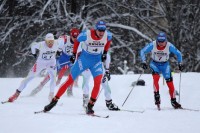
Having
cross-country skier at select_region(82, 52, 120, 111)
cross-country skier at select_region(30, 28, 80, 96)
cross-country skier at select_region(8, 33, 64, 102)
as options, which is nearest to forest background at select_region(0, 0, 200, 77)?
cross-country skier at select_region(30, 28, 80, 96)

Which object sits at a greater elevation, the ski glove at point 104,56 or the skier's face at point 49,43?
the skier's face at point 49,43

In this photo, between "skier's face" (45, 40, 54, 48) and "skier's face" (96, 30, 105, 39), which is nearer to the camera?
"skier's face" (96, 30, 105, 39)

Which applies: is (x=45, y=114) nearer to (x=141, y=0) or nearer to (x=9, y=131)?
(x=9, y=131)

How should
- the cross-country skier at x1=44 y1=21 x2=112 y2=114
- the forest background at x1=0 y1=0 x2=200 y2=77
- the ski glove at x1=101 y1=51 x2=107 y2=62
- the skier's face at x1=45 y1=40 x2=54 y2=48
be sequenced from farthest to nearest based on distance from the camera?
the forest background at x1=0 y1=0 x2=200 y2=77, the skier's face at x1=45 y1=40 x2=54 y2=48, the ski glove at x1=101 y1=51 x2=107 y2=62, the cross-country skier at x1=44 y1=21 x2=112 y2=114

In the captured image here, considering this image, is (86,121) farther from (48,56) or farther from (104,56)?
(48,56)

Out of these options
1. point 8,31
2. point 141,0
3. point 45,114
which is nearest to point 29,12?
point 8,31

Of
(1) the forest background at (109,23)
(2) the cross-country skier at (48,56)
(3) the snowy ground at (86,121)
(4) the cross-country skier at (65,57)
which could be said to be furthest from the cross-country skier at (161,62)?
(1) the forest background at (109,23)

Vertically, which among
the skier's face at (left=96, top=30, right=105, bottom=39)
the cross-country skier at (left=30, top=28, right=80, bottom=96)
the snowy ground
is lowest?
the snowy ground

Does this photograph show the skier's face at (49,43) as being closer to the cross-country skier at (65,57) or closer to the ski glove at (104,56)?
the cross-country skier at (65,57)

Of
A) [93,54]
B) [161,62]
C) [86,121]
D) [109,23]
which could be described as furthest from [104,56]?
[109,23]

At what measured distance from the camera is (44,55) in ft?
39.2

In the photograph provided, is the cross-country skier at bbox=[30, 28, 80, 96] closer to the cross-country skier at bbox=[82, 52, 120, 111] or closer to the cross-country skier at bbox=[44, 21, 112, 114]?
the cross-country skier at bbox=[82, 52, 120, 111]

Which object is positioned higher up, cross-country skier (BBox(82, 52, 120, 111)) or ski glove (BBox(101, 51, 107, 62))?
ski glove (BBox(101, 51, 107, 62))

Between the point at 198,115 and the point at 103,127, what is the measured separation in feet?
10.5
